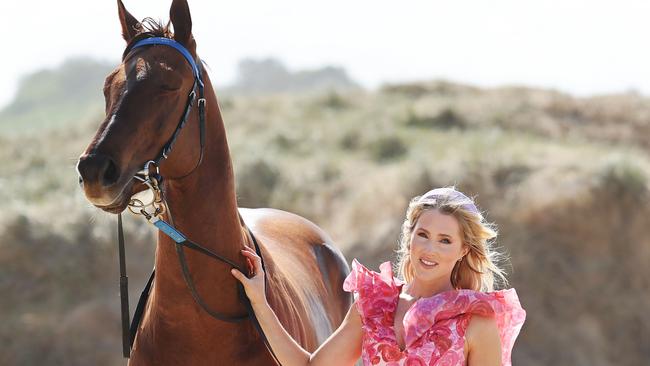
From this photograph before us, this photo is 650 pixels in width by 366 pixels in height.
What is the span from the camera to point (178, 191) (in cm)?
320

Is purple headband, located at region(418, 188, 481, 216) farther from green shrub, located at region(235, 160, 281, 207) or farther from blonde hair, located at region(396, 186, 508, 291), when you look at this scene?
green shrub, located at region(235, 160, 281, 207)

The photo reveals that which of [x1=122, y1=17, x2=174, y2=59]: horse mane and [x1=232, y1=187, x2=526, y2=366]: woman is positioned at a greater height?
[x1=122, y1=17, x2=174, y2=59]: horse mane

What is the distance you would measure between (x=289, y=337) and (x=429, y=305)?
22.2 inches

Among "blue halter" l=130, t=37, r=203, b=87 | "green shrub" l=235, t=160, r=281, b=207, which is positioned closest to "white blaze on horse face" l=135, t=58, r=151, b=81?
"blue halter" l=130, t=37, r=203, b=87

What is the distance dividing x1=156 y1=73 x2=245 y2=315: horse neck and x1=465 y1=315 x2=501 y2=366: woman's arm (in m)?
0.88

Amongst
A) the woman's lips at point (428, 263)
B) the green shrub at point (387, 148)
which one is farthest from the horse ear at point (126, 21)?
the green shrub at point (387, 148)

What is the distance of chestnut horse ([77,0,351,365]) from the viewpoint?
2.81 m

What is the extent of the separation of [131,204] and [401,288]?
1087 mm

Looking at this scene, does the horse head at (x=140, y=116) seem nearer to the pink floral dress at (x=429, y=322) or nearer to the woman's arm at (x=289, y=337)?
the woman's arm at (x=289, y=337)

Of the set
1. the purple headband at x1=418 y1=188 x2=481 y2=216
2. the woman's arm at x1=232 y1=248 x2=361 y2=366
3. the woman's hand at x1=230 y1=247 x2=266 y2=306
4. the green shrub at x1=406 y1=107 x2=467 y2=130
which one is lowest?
the green shrub at x1=406 y1=107 x2=467 y2=130

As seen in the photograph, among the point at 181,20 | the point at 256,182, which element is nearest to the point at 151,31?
the point at 181,20

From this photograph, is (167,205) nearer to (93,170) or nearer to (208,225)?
(208,225)

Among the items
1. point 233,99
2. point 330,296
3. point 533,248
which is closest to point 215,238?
point 330,296

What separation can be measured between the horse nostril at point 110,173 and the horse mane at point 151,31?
1.81 feet
